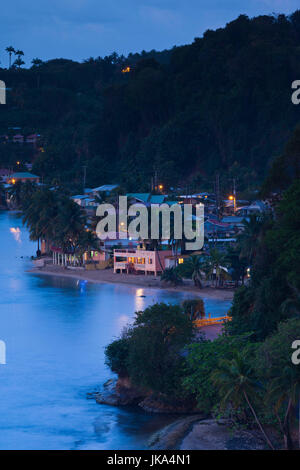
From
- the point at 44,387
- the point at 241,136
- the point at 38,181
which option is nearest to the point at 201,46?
the point at 241,136

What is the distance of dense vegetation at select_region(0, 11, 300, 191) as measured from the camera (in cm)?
7075

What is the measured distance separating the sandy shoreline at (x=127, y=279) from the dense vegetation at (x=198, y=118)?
2254 cm

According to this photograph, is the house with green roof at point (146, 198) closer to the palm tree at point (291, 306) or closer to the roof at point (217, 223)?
the roof at point (217, 223)

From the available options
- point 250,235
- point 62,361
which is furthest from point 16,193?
point 62,361

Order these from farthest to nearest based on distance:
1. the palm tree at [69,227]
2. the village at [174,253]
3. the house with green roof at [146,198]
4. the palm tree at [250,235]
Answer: the house with green roof at [146,198], the palm tree at [69,227], the village at [174,253], the palm tree at [250,235]

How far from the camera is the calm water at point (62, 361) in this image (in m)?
20.2

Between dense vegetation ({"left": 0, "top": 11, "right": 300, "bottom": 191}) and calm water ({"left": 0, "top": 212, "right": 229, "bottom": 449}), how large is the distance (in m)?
29.3

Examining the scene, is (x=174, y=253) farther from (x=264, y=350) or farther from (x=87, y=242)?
(x=264, y=350)

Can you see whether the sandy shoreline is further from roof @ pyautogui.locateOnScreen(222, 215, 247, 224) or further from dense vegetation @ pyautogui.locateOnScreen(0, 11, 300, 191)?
dense vegetation @ pyautogui.locateOnScreen(0, 11, 300, 191)

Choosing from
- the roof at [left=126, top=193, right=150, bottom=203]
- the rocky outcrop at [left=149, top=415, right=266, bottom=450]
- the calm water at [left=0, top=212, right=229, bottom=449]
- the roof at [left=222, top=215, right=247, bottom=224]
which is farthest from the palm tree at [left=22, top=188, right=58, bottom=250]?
the rocky outcrop at [left=149, top=415, right=266, bottom=450]

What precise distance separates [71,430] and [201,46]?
66.0m

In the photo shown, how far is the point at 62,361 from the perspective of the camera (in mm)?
27172

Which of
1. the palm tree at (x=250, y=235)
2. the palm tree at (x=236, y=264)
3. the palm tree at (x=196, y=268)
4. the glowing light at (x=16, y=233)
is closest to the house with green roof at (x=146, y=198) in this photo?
the glowing light at (x=16, y=233)

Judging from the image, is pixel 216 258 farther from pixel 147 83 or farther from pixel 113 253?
pixel 147 83
